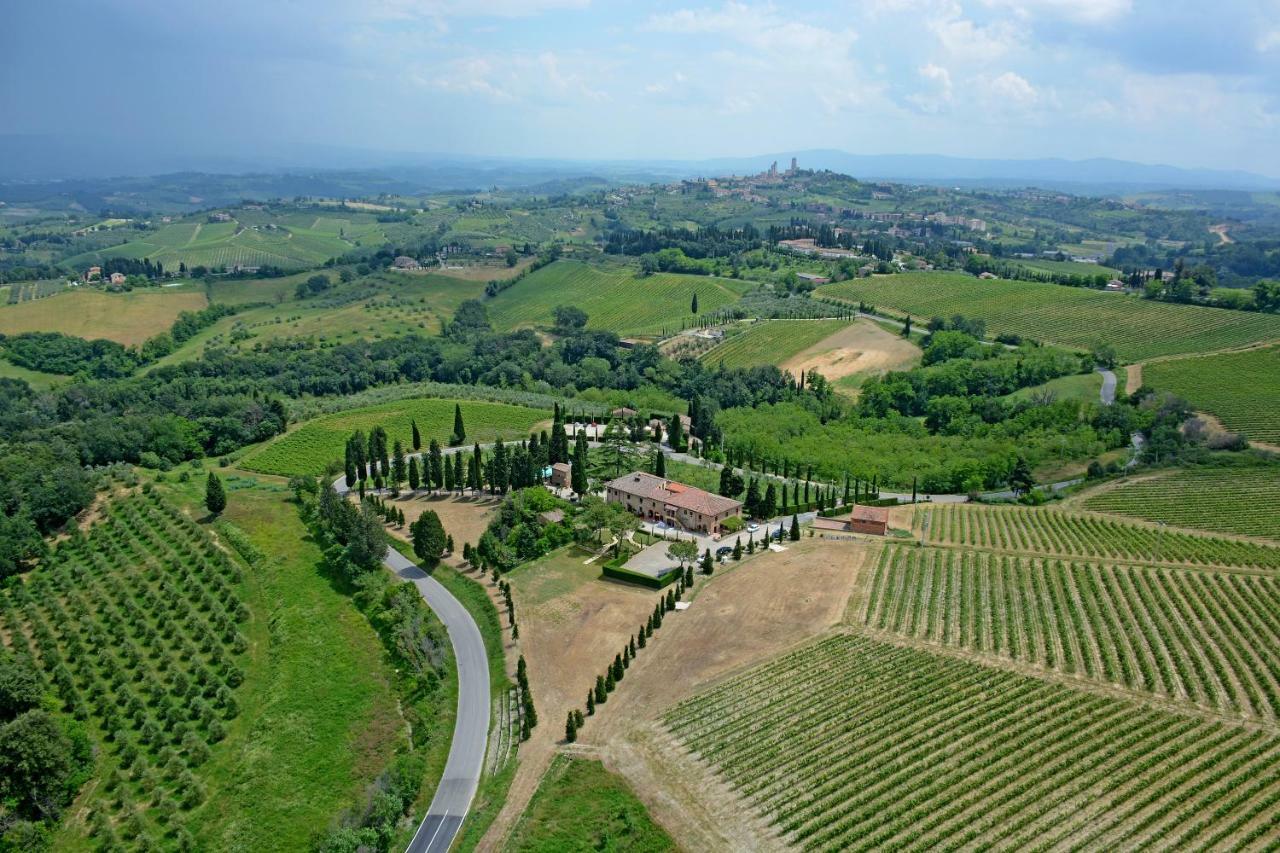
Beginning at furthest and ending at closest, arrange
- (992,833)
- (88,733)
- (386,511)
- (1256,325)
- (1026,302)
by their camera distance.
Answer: (1026,302) → (1256,325) → (386,511) → (88,733) → (992,833)

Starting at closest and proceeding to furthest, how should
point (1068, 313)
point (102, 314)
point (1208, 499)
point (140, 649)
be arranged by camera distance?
point (140, 649) → point (1208, 499) → point (1068, 313) → point (102, 314)

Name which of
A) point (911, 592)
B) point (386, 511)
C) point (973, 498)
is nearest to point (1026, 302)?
point (973, 498)

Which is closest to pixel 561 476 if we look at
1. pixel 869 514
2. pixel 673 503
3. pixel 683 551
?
pixel 673 503

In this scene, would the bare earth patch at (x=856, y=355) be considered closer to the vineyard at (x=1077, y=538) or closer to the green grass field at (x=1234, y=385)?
the green grass field at (x=1234, y=385)

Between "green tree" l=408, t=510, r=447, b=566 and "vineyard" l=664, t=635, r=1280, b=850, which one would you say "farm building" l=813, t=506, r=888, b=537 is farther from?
"green tree" l=408, t=510, r=447, b=566

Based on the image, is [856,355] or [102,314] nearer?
[856,355]

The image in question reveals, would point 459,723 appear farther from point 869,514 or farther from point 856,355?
point 856,355

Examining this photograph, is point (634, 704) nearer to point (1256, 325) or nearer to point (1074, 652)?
point (1074, 652)
